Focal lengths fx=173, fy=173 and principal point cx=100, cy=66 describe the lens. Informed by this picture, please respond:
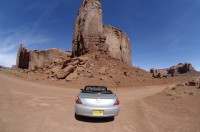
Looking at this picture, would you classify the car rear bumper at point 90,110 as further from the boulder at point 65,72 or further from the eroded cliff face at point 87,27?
the eroded cliff face at point 87,27

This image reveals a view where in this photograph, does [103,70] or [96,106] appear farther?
[103,70]

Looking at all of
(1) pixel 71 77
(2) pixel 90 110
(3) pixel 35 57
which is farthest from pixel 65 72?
(3) pixel 35 57

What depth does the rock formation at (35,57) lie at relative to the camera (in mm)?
63062

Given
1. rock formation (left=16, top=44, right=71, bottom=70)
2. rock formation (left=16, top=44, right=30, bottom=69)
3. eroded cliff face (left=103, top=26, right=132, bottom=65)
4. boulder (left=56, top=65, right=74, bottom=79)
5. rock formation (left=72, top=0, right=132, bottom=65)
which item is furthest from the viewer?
rock formation (left=16, top=44, right=30, bottom=69)

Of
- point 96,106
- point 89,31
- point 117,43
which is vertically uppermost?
point 117,43

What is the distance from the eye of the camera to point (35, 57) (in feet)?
209

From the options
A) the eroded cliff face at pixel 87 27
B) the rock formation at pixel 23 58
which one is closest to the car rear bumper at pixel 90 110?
the eroded cliff face at pixel 87 27

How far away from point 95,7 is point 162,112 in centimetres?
2827

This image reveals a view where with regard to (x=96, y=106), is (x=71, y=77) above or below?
above

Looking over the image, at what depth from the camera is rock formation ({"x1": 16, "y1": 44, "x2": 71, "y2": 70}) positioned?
2483 inches

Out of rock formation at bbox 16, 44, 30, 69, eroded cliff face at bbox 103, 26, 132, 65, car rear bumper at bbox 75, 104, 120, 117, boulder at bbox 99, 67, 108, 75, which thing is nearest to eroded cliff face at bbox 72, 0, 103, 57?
boulder at bbox 99, 67, 108, 75

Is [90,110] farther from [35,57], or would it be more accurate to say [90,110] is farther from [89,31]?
[35,57]

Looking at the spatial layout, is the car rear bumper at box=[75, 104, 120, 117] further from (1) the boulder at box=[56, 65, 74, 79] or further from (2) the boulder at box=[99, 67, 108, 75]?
(2) the boulder at box=[99, 67, 108, 75]

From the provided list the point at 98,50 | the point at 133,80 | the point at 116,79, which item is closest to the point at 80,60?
the point at 98,50
